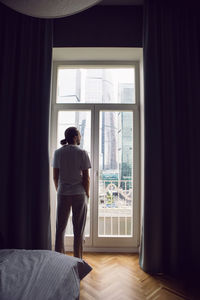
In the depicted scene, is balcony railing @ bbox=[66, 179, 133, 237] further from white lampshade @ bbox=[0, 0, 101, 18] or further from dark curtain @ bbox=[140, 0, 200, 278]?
white lampshade @ bbox=[0, 0, 101, 18]

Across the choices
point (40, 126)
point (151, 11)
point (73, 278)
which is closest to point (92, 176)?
point (40, 126)

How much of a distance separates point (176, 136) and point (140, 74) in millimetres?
1029

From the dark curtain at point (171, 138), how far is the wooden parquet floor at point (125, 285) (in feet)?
0.49

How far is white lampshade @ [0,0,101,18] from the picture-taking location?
0.96 meters

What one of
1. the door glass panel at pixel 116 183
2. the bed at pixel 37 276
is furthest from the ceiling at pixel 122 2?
the bed at pixel 37 276

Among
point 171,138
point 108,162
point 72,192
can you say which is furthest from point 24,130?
point 171,138

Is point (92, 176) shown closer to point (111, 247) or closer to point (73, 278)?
point (111, 247)

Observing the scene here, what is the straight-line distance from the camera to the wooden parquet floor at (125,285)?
1526 millimetres

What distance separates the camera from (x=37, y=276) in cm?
85

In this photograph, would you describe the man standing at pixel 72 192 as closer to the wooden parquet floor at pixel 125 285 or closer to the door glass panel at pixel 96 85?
the wooden parquet floor at pixel 125 285

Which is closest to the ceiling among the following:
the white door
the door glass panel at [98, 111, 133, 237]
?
the white door

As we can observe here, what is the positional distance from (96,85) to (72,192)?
5.20 feet

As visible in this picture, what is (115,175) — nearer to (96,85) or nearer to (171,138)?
(171,138)

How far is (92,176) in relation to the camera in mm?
2400
